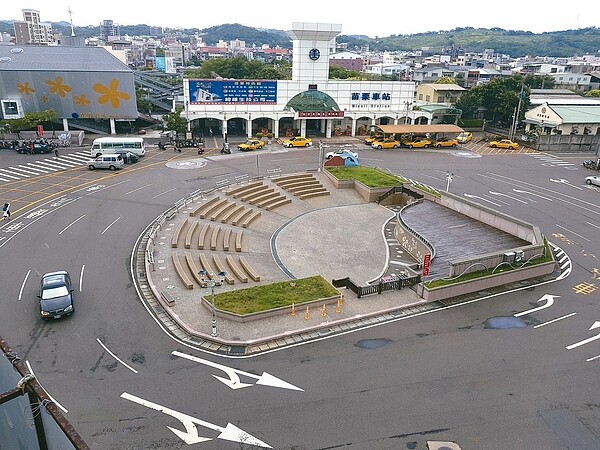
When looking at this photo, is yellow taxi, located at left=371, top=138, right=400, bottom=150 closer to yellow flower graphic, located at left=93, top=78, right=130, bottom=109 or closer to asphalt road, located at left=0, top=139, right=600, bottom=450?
yellow flower graphic, located at left=93, top=78, right=130, bottom=109

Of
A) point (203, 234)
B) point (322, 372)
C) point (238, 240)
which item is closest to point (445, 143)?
point (238, 240)

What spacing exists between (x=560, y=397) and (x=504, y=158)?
158 ft

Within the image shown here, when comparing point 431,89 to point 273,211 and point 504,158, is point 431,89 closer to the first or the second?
point 504,158

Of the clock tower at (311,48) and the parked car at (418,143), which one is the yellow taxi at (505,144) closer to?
the parked car at (418,143)

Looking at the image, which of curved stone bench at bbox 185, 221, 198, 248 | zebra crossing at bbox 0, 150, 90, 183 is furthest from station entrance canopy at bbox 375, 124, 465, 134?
zebra crossing at bbox 0, 150, 90, 183

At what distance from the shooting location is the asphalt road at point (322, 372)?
47.3 feet

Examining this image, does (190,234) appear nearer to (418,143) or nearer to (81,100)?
(81,100)

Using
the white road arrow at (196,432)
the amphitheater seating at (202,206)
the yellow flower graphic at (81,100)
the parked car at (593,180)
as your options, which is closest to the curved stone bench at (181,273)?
the amphitheater seating at (202,206)

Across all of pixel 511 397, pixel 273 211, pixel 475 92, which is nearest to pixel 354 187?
pixel 273 211

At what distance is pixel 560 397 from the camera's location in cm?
1623

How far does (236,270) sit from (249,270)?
72cm

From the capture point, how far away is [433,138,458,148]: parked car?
6312cm

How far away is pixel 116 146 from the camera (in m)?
50.5

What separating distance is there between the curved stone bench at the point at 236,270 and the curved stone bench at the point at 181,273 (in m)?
2.56
